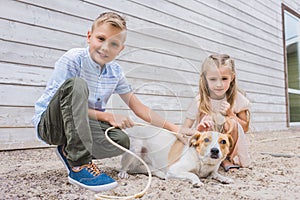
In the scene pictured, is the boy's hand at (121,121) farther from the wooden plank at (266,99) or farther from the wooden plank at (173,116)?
the wooden plank at (266,99)

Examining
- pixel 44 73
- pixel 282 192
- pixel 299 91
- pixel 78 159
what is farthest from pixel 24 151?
pixel 299 91

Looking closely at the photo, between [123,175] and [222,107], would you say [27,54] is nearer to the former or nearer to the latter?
[123,175]

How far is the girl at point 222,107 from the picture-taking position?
136 cm

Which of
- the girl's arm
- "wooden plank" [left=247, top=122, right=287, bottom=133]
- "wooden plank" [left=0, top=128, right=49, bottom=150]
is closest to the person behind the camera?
the girl's arm

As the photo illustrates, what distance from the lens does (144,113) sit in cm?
133

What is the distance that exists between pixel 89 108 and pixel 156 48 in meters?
0.39

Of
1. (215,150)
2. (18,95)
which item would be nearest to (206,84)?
(215,150)

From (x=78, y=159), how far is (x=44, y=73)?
157 cm

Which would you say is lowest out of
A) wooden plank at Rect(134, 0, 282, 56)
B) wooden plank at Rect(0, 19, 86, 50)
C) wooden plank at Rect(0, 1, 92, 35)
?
wooden plank at Rect(0, 19, 86, 50)

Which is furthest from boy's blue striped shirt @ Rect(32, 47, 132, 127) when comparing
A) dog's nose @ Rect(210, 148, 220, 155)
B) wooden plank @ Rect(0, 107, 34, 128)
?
wooden plank @ Rect(0, 107, 34, 128)

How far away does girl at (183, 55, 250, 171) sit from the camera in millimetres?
1364

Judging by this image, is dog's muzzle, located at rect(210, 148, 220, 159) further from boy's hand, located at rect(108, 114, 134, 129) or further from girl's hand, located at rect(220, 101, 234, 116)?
Result: boy's hand, located at rect(108, 114, 134, 129)

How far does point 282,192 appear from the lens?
109 cm

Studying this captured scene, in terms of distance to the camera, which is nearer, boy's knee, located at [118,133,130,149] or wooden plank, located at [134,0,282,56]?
boy's knee, located at [118,133,130,149]
